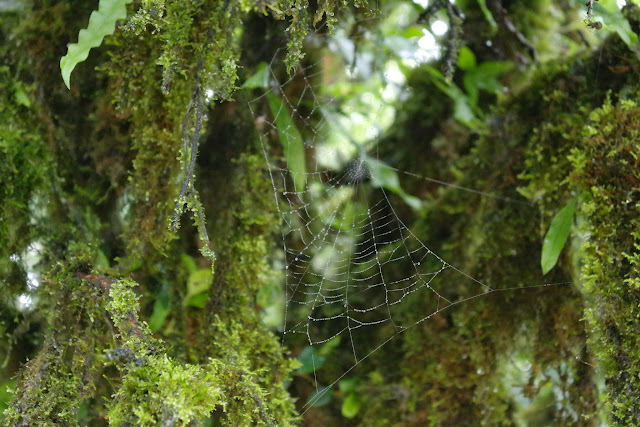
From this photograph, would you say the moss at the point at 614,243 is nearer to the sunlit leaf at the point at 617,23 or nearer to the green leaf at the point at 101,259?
the sunlit leaf at the point at 617,23

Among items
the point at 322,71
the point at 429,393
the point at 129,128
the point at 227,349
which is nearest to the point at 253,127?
the point at 129,128

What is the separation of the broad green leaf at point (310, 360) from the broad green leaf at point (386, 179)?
0.51m

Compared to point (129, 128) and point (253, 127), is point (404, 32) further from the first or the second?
point (129, 128)

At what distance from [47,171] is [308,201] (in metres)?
0.71

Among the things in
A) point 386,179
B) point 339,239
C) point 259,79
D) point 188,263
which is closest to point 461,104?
point 386,179

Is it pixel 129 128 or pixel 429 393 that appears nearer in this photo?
pixel 129 128

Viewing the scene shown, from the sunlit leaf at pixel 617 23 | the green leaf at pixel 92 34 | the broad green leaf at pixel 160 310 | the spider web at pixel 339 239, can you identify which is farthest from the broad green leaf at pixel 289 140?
the sunlit leaf at pixel 617 23

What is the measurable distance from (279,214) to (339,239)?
41 centimetres

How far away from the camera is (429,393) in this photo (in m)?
1.39

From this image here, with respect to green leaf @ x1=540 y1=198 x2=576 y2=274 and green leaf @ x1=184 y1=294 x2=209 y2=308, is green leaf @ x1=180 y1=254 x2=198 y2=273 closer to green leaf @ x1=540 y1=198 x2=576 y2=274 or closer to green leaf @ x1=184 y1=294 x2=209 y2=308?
green leaf @ x1=184 y1=294 x2=209 y2=308

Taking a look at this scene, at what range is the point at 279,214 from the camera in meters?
1.34

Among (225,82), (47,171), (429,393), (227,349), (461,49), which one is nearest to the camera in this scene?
(225,82)

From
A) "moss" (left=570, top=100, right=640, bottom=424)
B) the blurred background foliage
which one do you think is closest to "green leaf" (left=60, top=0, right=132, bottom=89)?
the blurred background foliage

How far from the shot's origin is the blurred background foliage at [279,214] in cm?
92
